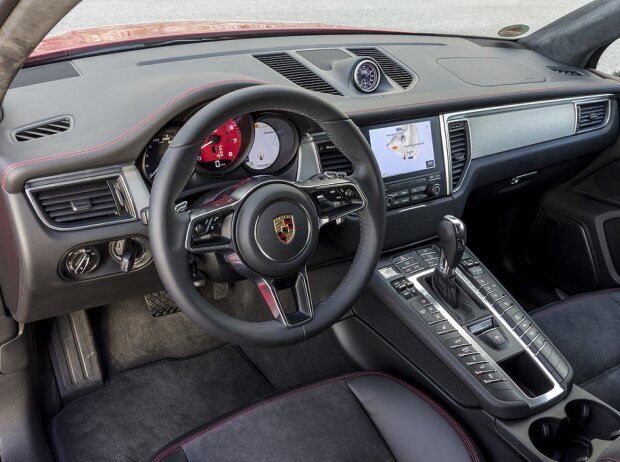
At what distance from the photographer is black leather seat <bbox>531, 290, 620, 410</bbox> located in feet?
6.21

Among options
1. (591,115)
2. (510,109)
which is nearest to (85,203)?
(510,109)

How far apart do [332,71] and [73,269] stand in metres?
0.96

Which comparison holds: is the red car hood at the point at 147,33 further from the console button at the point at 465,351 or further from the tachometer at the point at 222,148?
the console button at the point at 465,351

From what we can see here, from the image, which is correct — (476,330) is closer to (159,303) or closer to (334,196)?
(334,196)

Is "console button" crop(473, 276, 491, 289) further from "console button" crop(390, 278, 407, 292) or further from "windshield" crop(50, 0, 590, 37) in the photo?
"windshield" crop(50, 0, 590, 37)

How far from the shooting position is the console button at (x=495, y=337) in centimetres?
181

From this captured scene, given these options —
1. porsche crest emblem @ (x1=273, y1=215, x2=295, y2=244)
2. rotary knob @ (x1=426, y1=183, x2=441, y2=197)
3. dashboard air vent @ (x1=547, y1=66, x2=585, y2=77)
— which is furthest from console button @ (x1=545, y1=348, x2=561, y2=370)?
dashboard air vent @ (x1=547, y1=66, x2=585, y2=77)

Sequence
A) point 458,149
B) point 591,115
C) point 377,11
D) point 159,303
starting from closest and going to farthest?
point 458,149 < point 159,303 < point 591,115 < point 377,11

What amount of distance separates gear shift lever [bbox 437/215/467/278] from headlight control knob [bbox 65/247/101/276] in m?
0.92

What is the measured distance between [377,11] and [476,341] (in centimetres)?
443

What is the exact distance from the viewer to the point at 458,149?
2.10 metres

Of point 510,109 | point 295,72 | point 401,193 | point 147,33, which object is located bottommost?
point 401,193

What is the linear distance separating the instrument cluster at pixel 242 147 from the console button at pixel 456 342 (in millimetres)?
668

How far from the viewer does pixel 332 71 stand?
196cm
